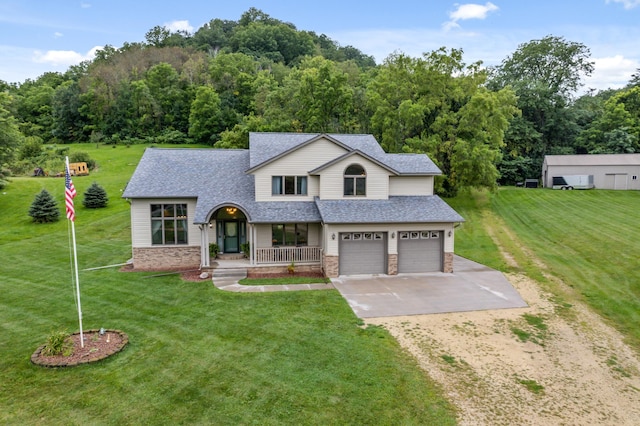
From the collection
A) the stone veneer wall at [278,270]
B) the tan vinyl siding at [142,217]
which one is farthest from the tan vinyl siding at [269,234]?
the tan vinyl siding at [142,217]

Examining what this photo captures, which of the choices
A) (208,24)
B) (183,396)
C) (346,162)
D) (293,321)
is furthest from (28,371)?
(208,24)

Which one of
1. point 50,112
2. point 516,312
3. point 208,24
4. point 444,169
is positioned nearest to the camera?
point 516,312

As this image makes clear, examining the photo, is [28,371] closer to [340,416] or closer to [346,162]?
[340,416]

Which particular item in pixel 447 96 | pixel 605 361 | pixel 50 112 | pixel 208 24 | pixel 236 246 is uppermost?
pixel 208 24

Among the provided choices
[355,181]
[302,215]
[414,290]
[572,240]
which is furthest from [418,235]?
[572,240]

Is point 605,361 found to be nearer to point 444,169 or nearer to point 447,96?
point 444,169

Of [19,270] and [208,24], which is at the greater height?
[208,24]

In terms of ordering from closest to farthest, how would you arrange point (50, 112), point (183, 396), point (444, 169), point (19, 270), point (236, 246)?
1. point (183, 396)
2. point (19, 270)
3. point (236, 246)
4. point (444, 169)
5. point (50, 112)

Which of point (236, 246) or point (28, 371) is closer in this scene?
point (28, 371)
